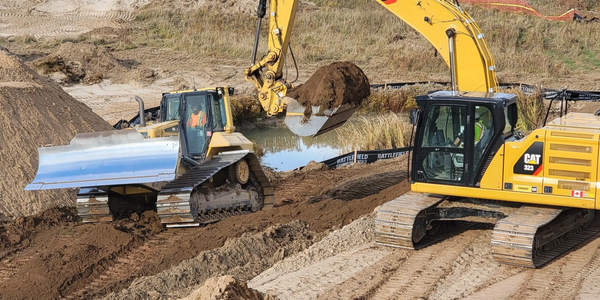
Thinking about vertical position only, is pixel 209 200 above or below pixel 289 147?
above

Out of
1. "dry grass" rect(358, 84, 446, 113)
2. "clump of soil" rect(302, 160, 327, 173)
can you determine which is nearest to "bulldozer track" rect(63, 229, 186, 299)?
"clump of soil" rect(302, 160, 327, 173)

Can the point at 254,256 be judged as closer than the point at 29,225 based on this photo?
Answer: Yes

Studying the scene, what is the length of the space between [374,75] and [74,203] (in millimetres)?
17611

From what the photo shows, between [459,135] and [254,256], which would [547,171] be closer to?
[459,135]

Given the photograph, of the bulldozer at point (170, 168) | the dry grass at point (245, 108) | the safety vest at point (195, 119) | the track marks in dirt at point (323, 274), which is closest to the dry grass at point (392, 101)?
the dry grass at point (245, 108)

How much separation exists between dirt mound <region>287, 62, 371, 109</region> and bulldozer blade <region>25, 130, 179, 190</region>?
86.7 inches

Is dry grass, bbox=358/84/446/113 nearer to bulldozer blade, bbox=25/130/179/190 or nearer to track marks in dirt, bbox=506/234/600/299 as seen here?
bulldozer blade, bbox=25/130/179/190

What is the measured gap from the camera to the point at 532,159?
8859mm

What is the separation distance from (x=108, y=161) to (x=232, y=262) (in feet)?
8.18

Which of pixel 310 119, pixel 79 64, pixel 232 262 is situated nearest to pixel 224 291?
pixel 232 262

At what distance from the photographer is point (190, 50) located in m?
31.0

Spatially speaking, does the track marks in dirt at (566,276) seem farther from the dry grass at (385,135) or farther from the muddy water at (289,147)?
the muddy water at (289,147)

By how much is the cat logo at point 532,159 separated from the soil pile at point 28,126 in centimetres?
791

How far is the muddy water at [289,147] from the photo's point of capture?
65.6 ft
